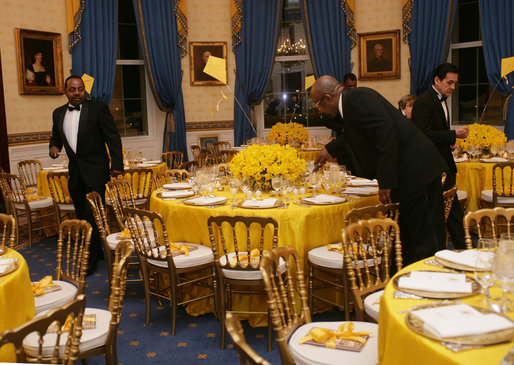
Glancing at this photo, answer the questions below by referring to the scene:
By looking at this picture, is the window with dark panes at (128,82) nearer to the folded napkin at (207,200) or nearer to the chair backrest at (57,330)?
the folded napkin at (207,200)

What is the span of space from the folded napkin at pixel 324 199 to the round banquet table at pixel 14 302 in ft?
6.69

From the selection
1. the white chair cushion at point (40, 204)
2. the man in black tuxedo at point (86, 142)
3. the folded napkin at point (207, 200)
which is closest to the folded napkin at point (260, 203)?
the folded napkin at point (207, 200)

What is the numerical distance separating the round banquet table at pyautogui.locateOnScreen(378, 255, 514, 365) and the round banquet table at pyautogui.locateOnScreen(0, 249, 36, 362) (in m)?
1.66

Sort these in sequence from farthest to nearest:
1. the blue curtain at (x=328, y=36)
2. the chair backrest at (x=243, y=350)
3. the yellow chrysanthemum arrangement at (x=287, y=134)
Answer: the blue curtain at (x=328, y=36)
the yellow chrysanthemum arrangement at (x=287, y=134)
the chair backrest at (x=243, y=350)

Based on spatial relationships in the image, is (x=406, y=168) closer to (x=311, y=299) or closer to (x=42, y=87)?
(x=311, y=299)

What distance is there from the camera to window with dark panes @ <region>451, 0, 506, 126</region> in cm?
891

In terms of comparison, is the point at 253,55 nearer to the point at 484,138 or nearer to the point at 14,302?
the point at 484,138

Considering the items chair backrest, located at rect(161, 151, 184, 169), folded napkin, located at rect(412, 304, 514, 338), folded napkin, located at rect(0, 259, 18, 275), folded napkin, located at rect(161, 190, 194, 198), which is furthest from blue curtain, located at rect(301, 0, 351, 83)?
folded napkin, located at rect(412, 304, 514, 338)

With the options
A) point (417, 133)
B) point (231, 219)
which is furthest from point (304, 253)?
point (417, 133)

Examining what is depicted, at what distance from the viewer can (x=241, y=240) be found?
3939 mm

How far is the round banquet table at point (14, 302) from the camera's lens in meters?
2.43

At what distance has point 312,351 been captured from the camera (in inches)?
91.2

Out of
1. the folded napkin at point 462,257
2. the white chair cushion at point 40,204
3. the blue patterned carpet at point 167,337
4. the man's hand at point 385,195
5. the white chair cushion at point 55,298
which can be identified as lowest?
the blue patterned carpet at point 167,337

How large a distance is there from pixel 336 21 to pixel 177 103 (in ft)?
11.2
